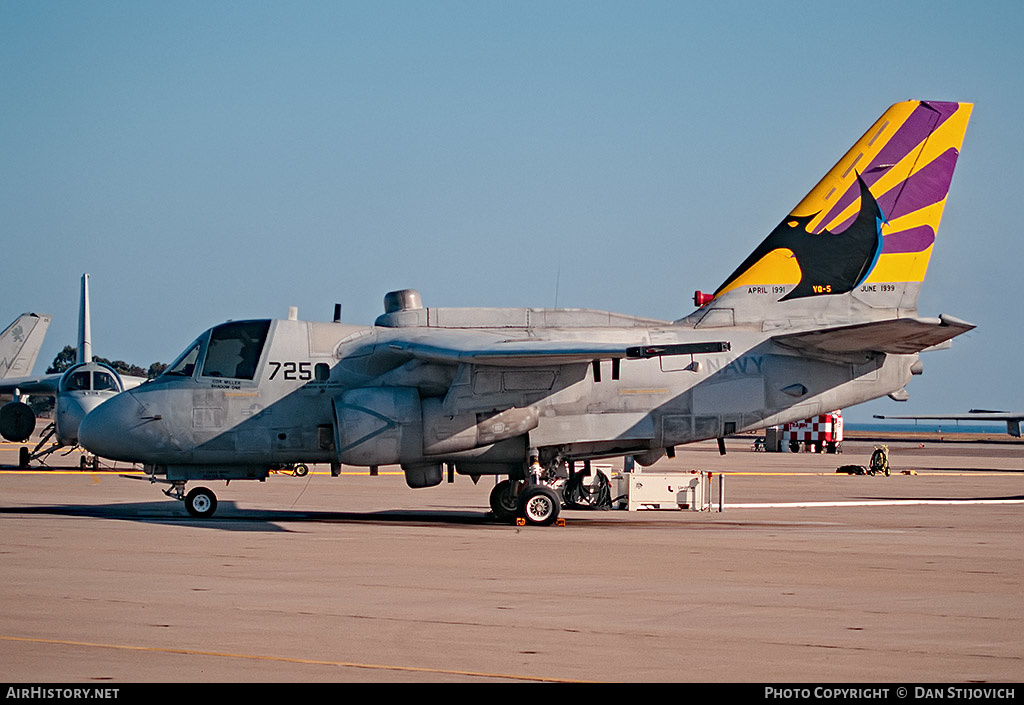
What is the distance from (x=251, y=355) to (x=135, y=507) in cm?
527

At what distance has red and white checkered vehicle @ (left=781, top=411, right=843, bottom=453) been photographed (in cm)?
6219

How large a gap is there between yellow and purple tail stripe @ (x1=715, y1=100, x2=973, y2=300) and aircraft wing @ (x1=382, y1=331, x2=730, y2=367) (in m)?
3.72

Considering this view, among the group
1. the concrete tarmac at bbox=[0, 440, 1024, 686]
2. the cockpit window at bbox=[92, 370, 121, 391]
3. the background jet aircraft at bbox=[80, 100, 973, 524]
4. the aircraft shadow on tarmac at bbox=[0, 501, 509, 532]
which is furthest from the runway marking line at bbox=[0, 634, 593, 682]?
the cockpit window at bbox=[92, 370, 121, 391]

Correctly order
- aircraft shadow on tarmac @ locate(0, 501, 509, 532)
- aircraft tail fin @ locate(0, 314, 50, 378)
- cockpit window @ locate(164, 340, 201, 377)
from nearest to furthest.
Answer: aircraft shadow on tarmac @ locate(0, 501, 509, 532) → cockpit window @ locate(164, 340, 201, 377) → aircraft tail fin @ locate(0, 314, 50, 378)

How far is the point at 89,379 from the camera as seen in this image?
34.4 m

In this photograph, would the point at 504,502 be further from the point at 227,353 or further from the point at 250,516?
the point at 227,353

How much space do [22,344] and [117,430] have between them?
35884 millimetres

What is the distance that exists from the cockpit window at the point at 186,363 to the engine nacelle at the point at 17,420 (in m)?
23.2

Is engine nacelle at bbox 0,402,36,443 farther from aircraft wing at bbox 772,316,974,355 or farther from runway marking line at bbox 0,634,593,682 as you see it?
runway marking line at bbox 0,634,593,682

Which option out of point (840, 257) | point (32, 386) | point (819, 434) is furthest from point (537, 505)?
point (819, 434)

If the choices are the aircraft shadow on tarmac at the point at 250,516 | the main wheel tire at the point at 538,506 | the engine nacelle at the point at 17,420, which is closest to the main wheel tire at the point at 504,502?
the aircraft shadow on tarmac at the point at 250,516

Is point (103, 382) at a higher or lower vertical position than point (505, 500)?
higher

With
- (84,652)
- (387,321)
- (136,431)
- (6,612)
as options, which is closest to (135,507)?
(136,431)
